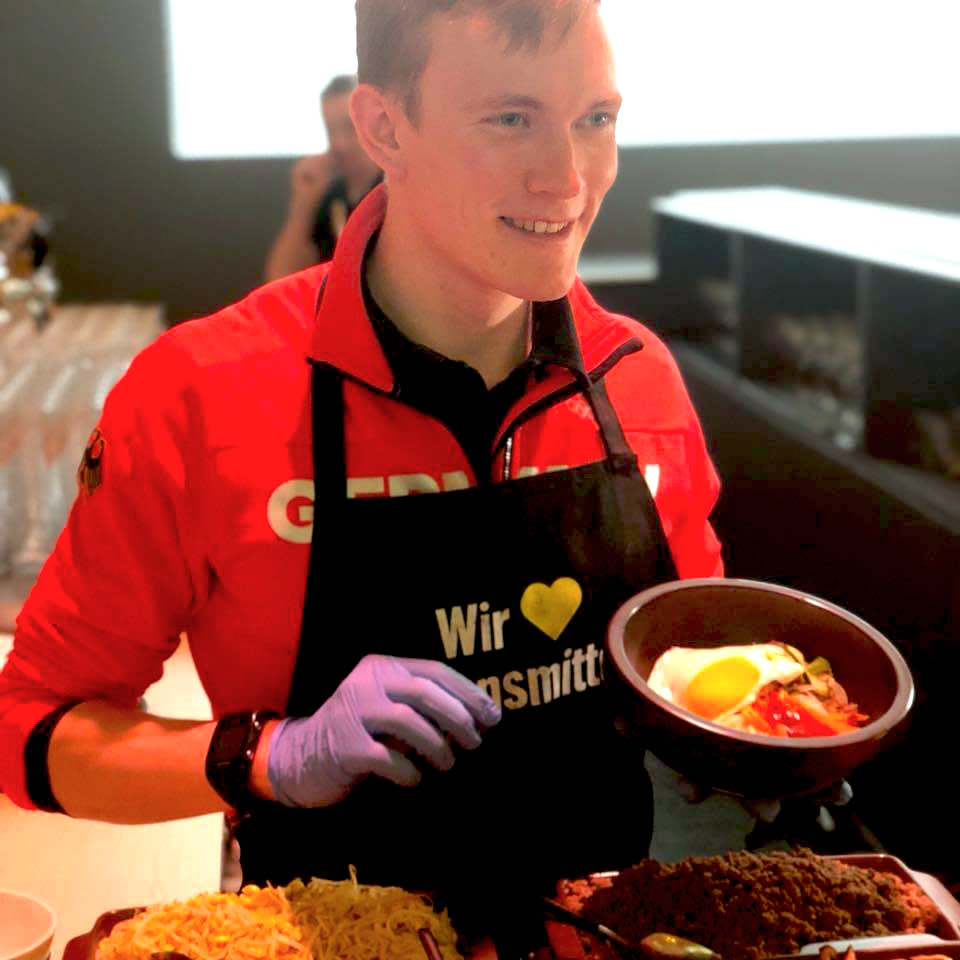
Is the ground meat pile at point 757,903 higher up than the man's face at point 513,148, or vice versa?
the man's face at point 513,148

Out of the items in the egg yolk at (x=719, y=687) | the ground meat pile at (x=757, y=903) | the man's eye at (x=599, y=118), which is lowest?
the ground meat pile at (x=757, y=903)

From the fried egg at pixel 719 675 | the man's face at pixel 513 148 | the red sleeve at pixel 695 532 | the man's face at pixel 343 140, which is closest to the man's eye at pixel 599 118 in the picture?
the man's face at pixel 513 148

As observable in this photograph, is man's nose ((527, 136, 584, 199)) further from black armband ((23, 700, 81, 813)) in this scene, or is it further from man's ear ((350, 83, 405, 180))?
black armband ((23, 700, 81, 813))

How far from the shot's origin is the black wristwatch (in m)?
1.30

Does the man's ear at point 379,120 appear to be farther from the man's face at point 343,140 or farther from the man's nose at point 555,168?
the man's face at point 343,140

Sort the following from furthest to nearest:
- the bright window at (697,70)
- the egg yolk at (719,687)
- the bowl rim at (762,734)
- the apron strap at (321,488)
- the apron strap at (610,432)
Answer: the bright window at (697,70) → the apron strap at (610,432) → the apron strap at (321,488) → the egg yolk at (719,687) → the bowl rim at (762,734)

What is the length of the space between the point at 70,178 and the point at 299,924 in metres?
5.37

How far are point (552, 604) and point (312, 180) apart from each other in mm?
3755

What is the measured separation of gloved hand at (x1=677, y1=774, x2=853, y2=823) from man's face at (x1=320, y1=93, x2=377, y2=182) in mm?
3477

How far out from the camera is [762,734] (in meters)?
1.09

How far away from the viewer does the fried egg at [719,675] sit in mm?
1174

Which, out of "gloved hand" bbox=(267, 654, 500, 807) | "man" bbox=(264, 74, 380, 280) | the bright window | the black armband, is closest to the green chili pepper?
"gloved hand" bbox=(267, 654, 500, 807)

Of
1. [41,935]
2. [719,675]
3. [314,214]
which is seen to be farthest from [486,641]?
[314,214]

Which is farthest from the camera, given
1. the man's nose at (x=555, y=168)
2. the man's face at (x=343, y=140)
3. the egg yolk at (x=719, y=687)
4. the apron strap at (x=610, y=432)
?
the man's face at (x=343, y=140)
